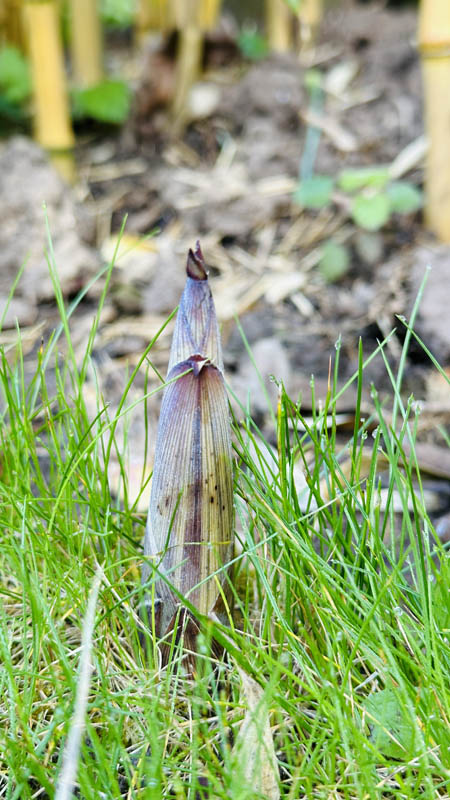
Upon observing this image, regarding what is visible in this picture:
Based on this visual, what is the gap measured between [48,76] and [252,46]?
1.12m

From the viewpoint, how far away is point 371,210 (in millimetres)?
2217

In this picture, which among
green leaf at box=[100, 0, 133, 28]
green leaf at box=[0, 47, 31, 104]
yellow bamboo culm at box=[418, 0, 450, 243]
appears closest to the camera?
yellow bamboo culm at box=[418, 0, 450, 243]

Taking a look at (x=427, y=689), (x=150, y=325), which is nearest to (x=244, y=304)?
(x=150, y=325)

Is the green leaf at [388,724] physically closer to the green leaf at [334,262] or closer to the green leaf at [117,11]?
the green leaf at [334,262]

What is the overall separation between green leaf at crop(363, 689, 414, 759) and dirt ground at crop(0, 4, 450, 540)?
0.45 m

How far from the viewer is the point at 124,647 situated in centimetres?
104

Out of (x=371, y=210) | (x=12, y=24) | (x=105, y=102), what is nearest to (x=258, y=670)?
(x=371, y=210)

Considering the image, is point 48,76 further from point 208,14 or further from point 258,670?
point 258,670

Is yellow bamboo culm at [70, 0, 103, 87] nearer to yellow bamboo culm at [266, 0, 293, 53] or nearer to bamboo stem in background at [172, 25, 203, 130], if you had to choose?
bamboo stem in background at [172, 25, 203, 130]

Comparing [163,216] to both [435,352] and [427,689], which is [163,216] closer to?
[435,352]

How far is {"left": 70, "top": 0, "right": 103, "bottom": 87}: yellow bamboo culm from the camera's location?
317 centimetres

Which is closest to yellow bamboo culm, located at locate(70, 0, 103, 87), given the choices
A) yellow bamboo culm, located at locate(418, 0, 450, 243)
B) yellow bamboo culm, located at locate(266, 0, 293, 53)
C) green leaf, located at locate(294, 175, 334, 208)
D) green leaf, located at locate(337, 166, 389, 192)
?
yellow bamboo culm, located at locate(266, 0, 293, 53)

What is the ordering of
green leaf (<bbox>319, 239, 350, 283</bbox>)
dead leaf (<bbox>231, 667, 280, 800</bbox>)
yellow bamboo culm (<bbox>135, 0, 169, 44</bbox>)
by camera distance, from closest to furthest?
1. dead leaf (<bbox>231, 667, 280, 800</bbox>)
2. green leaf (<bbox>319, 239, 350, 283</bbox>)
3. yellow bamboo culm (<bbox>135, 0, 169, 44</bbox>)

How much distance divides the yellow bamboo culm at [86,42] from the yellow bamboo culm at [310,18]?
2.72ft
